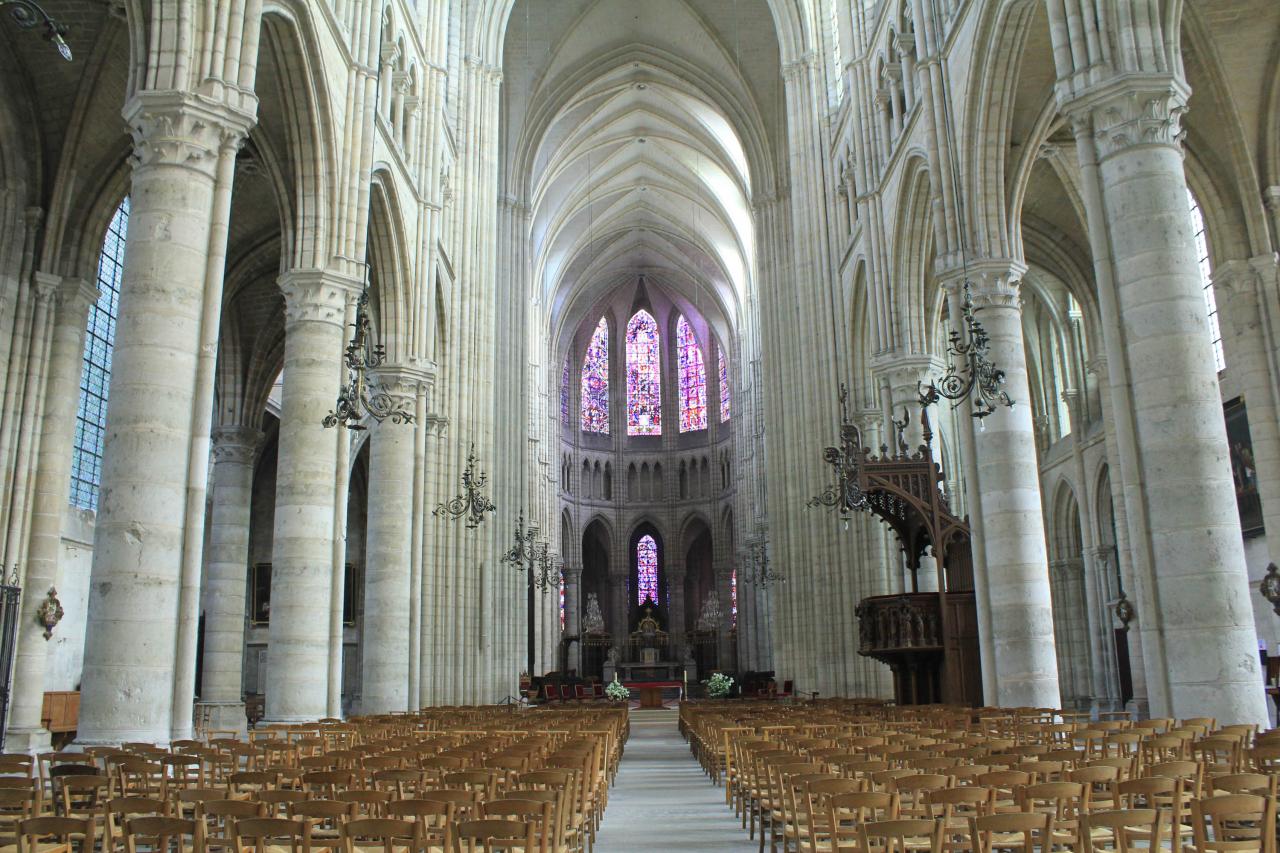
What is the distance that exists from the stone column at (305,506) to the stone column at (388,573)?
392cm

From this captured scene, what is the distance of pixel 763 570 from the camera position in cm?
3688

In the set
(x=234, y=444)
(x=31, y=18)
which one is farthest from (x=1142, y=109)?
(x=234, y=444)

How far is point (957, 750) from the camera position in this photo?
297 inches

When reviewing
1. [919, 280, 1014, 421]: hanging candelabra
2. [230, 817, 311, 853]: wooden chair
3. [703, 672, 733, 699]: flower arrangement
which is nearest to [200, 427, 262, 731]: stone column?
[703, 672, 733, 699]: flower arrangement

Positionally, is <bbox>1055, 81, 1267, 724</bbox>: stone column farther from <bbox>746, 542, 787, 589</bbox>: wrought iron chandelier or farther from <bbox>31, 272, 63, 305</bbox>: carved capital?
<bbox>746, 542, 787, 589</bbox>: wrought iron chandelier

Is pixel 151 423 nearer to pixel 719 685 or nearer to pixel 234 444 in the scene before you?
pixel 234 444

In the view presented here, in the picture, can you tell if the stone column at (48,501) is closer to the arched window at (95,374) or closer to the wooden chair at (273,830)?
the arched window at (95,374)

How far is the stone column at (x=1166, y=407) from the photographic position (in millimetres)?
9820

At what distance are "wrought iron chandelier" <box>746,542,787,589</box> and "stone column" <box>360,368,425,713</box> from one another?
1795 cm

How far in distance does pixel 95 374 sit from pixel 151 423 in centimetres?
1277

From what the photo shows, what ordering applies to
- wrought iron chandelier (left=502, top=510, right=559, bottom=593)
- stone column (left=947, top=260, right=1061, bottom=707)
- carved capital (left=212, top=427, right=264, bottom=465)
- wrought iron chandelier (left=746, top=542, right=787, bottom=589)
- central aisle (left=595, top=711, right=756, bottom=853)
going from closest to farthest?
central aisle (left=595, top=711, right=756, bottom=853), stone column (left=947, top=260, right=1061, bottom=707), carved capital (left=212, top=427, right=264, bottom=465), wrought iron chandelier (left=746, top=542, right=787, bottom=589), wrought iron chandelier (left=502, top=510, right=559, bottom=593)

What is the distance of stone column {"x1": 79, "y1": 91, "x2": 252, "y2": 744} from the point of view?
373 inches

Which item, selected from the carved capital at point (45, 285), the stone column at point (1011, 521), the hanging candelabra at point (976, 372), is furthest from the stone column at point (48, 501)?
the stone column at point (1011, 521)

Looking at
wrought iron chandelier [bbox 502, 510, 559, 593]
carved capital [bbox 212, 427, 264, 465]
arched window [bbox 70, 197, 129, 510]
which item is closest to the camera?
arched window [bbox 70, 197, 129, 510]
